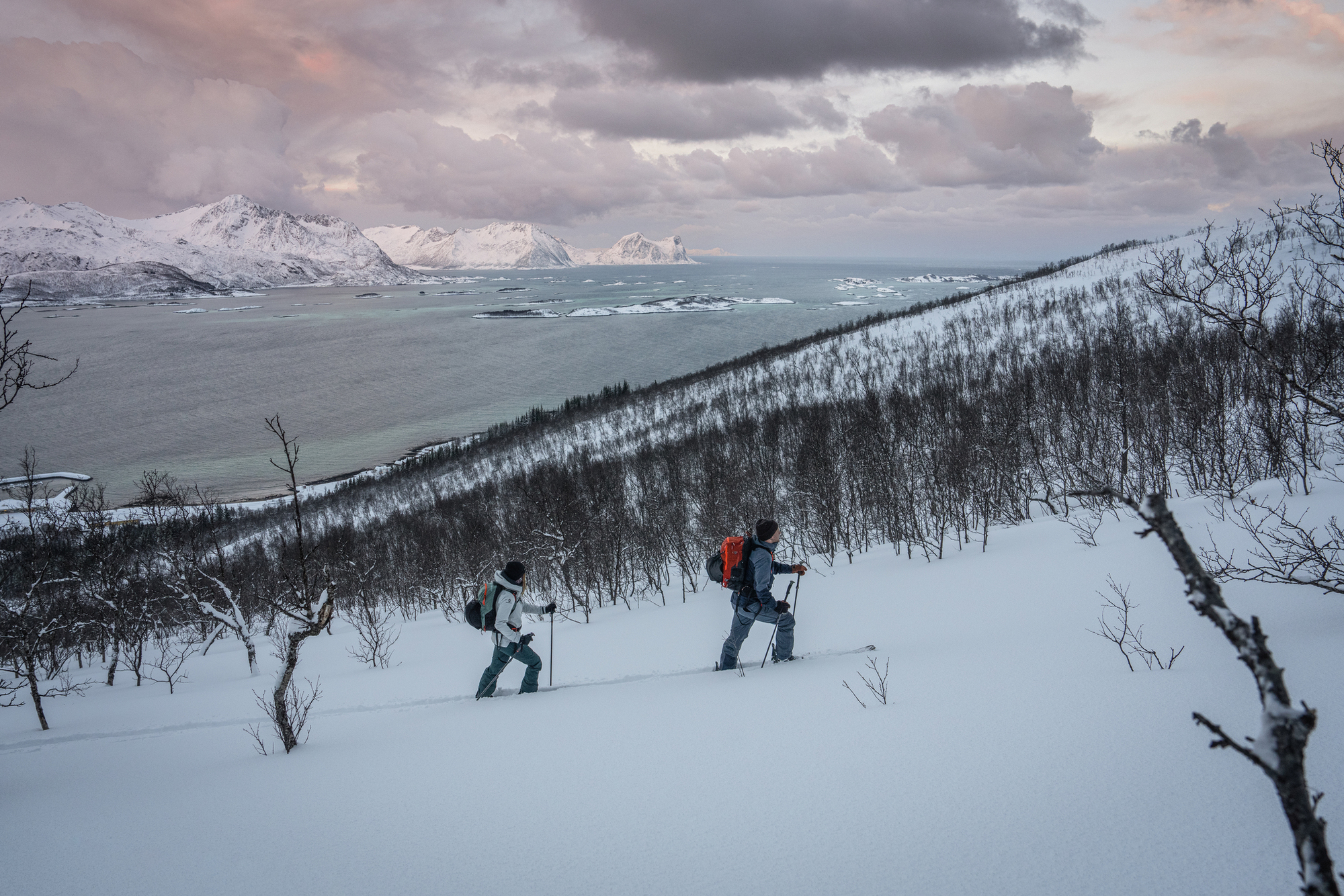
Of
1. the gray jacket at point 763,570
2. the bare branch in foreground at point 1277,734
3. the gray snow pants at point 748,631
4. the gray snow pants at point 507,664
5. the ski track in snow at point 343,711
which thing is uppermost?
the bare branch in foreground at point 1277,734

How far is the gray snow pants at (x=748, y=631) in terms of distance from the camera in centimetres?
696

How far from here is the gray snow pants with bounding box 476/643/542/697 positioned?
7.57 metres

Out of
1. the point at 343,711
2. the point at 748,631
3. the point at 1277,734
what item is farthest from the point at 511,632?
the point at 1277,734

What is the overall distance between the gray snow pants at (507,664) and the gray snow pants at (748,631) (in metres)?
2.43

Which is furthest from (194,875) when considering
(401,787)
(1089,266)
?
(1089,266)

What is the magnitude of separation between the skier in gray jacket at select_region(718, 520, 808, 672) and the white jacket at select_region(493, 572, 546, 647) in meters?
2.56

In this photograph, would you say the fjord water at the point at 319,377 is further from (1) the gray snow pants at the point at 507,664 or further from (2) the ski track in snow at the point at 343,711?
(1) the gray snow pants at the point at 507,664

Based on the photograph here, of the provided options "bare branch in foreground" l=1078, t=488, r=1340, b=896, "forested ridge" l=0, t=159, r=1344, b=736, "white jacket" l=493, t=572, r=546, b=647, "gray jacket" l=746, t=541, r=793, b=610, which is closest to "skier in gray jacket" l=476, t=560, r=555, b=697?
"white jacket" l=493, t=572, r=546, b=647

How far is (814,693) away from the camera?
5.70 metres

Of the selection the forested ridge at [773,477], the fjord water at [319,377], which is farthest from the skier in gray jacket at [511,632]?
the fjord water at [319,377]

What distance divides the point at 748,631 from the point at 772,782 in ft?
9.65

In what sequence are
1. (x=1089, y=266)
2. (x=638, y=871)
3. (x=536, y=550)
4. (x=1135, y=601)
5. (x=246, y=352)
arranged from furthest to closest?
(x=246, y=352), (x=1089, y=266), (x=536, y=550), (x=1135, y=601), (x=638, y=871)

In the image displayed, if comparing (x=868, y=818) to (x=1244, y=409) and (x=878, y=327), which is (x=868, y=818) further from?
(x=878, y=327)

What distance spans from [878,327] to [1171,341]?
35.8 metres
